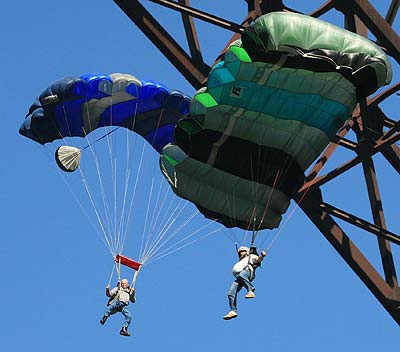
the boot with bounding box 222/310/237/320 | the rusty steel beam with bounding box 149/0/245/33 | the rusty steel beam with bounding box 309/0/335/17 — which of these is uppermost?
the rusty steel beam with bounding box 309/0/335/17

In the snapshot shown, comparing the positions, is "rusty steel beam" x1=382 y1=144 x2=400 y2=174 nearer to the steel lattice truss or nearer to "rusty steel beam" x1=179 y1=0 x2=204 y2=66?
the steel lattice truss

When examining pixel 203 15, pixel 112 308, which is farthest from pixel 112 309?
pixel 203 15

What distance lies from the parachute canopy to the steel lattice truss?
0.67m

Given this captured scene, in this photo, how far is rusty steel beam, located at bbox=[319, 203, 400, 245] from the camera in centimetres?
3050

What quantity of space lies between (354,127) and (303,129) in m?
1.59

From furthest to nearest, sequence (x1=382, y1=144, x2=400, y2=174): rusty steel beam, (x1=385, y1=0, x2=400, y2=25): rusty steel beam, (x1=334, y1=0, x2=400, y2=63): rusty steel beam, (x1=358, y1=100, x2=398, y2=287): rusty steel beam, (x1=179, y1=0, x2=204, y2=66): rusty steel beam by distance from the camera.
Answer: (x1=382, y1=144, x2=400, y2=174): rusty steel beam
(x1=358, y1=100, x2=398, y2=287): rusty steel beam
(x1=385, y1=0, x2=400, y2=25): rusty steel beam
(x1=179, y1=0, x2=204, y2=66): rusty steel beam
(x1=334, y1=0, x2=400, y2=63): rusty steel beam

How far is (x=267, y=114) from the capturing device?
29078 millimetres

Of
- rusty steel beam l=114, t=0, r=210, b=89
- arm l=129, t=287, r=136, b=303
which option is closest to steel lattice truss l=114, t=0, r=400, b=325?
rusty steel beam l=114, t=0, r=210, b=89

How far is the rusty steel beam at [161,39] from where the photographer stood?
29.4m

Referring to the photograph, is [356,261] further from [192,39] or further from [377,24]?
[192,39]

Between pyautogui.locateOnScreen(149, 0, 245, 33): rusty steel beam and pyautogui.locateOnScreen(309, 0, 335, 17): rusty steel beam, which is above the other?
pyautogui.locateOnScreen(309, 0, 335, 17): rusty steel beam

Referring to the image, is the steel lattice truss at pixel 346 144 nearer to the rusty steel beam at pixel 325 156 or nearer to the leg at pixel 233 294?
the rusty steel beam at pixel 325 156

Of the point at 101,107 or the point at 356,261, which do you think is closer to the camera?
the point at 356,261

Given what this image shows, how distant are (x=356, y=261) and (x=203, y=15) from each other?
15.1 feet
